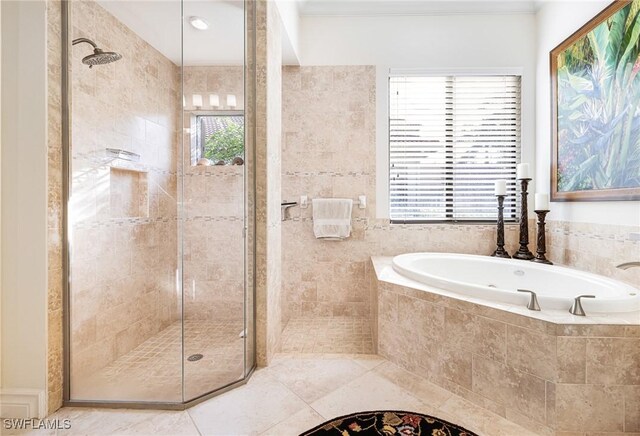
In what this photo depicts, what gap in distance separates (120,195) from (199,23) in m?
1.19

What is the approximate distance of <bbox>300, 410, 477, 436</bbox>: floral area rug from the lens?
1275 millimetres

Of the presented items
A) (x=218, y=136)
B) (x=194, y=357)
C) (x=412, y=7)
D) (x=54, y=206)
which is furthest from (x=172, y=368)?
(x=412, y=7)

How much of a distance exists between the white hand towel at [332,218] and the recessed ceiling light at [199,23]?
143 centimetres

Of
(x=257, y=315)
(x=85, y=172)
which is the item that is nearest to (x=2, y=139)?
(x=85, y=172)

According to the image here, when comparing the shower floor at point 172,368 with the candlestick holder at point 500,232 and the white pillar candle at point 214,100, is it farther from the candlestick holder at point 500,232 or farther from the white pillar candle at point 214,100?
the candlestick holder at point 500,232

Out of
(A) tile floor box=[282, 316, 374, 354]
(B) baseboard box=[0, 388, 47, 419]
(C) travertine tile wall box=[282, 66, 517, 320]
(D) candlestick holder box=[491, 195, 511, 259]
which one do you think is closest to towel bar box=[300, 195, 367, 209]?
(C) travertine tile wall box=[282, 66, 517, 320]

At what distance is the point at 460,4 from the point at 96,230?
3.20 meters

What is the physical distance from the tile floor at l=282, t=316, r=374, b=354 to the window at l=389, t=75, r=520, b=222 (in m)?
1.01

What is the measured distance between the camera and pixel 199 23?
1.88 m

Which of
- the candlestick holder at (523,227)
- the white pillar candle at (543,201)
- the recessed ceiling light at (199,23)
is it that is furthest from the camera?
the candlestick holder at (523,227)

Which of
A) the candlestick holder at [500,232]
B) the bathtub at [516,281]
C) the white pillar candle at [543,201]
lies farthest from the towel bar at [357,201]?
the white pillar candle at [543,201]

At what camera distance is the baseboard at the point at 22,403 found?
4.44ft

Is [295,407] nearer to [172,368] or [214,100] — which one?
[172,368]

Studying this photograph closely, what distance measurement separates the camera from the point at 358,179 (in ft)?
8.93
